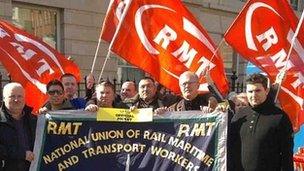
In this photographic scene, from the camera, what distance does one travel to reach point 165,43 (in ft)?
→ 22.6

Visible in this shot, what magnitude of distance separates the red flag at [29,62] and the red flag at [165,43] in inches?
32.8

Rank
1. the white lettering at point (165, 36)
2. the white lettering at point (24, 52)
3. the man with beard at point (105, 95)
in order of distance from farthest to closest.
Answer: the white lettering at point (165, 36), the white lettering at point (24, 52), the man with beard at point (105, 95)

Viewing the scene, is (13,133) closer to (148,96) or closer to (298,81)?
(148,96)

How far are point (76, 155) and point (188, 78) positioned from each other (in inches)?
51.1

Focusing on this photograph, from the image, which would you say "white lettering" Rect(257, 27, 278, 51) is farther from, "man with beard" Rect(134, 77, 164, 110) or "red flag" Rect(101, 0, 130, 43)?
"red flag" Rect(101, 0, 130, 43)

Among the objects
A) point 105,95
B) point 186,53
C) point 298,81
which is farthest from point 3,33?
point 298,81

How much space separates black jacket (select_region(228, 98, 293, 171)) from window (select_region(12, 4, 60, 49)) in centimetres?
755

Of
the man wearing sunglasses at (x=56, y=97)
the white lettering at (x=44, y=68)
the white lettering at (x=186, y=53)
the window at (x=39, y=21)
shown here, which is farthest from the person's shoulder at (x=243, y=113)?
the window at (x=39, y=21)

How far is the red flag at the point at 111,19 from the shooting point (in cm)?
698

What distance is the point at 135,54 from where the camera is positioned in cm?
682

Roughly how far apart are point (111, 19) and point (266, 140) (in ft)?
10.2

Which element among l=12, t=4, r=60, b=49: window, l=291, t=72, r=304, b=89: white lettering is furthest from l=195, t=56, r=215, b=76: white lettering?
l=12, t=4, r=60, b=49: window

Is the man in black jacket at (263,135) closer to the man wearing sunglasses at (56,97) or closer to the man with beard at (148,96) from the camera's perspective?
the man with beard at (148,96)

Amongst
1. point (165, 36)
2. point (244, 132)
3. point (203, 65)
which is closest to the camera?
point (244, 132)
